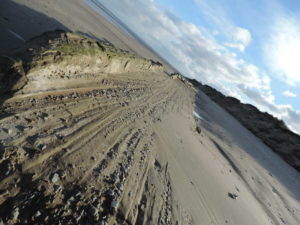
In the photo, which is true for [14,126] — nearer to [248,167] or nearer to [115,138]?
[115,138]

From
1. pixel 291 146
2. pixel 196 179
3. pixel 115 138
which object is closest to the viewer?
pixel 115 138

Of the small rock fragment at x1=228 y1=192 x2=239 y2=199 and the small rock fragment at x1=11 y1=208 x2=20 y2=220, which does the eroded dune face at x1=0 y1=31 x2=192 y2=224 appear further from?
the small rock fragment at x1=228 y1=192 x2=239 y2=199

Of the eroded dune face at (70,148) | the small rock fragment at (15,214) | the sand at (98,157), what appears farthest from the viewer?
the sand at (98,157)

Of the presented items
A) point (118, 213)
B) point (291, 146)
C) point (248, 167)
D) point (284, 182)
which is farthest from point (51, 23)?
point (291, 146)

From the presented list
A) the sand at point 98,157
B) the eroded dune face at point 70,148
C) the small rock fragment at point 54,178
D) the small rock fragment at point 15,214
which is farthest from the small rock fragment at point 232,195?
the small rock fragment at point 15,214

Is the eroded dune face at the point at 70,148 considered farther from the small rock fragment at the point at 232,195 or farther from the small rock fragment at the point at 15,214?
the small rock fragment at the point at 232,195

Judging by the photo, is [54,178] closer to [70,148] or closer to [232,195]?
[70,148]

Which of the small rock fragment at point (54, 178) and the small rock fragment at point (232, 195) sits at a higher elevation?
the small rock fragment at point (54, 178)
